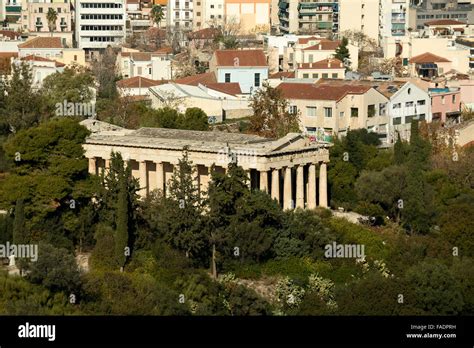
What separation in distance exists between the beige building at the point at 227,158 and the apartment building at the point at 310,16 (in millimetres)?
57124

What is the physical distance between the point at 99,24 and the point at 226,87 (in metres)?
33.5

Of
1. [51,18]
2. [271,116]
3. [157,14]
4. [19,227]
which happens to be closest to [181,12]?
[157,14]

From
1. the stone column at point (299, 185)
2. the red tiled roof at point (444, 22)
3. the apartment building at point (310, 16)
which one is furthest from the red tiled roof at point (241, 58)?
the stone column at point (299, 185)

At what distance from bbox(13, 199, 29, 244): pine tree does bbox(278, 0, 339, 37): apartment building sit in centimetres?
6288

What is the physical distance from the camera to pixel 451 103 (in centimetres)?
A: 6512

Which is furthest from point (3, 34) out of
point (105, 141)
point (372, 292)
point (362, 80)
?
point (372, 292)

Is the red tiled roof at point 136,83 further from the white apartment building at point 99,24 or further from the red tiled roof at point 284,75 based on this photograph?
the white apartment building at point 99,24

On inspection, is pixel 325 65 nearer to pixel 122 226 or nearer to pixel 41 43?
pixel 41 43

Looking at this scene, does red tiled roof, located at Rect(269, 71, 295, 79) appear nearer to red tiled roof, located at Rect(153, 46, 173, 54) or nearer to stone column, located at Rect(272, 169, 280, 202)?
red tiled roof, located at Rect(153, 46, 173, 54)

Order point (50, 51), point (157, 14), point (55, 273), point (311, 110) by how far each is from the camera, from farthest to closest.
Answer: point (157, 14) < point (50, 51) < point (311, 110) < point (55, 273)
